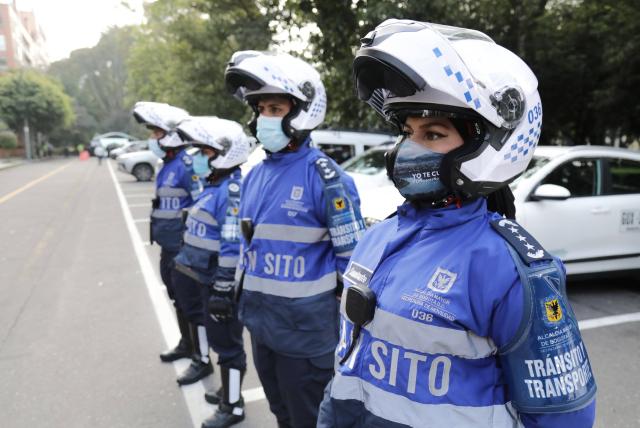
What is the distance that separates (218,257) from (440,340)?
2.25m

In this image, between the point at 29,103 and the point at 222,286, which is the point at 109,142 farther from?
the point at 222,286

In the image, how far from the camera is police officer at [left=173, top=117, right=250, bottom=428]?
310 centimetres

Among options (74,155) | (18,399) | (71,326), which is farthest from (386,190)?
(74,155)

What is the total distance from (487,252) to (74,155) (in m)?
65.6

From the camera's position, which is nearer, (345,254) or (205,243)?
(345,254)

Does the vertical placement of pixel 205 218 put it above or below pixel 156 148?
below

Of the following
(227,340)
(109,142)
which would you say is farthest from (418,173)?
(109,142)

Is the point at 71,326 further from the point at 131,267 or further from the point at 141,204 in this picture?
the point at 141,204

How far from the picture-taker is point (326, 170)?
2.45 m

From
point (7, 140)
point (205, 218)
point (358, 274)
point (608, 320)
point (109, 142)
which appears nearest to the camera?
point (358, 274)

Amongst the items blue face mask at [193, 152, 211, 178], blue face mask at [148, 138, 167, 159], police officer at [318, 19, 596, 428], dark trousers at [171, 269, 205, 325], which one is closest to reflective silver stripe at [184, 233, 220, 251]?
dark trousers at [171, 269, 205, 325]

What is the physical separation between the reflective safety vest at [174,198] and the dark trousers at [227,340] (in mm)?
1149

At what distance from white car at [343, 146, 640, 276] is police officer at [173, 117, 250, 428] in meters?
2.27

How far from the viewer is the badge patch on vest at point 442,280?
1282 mm
